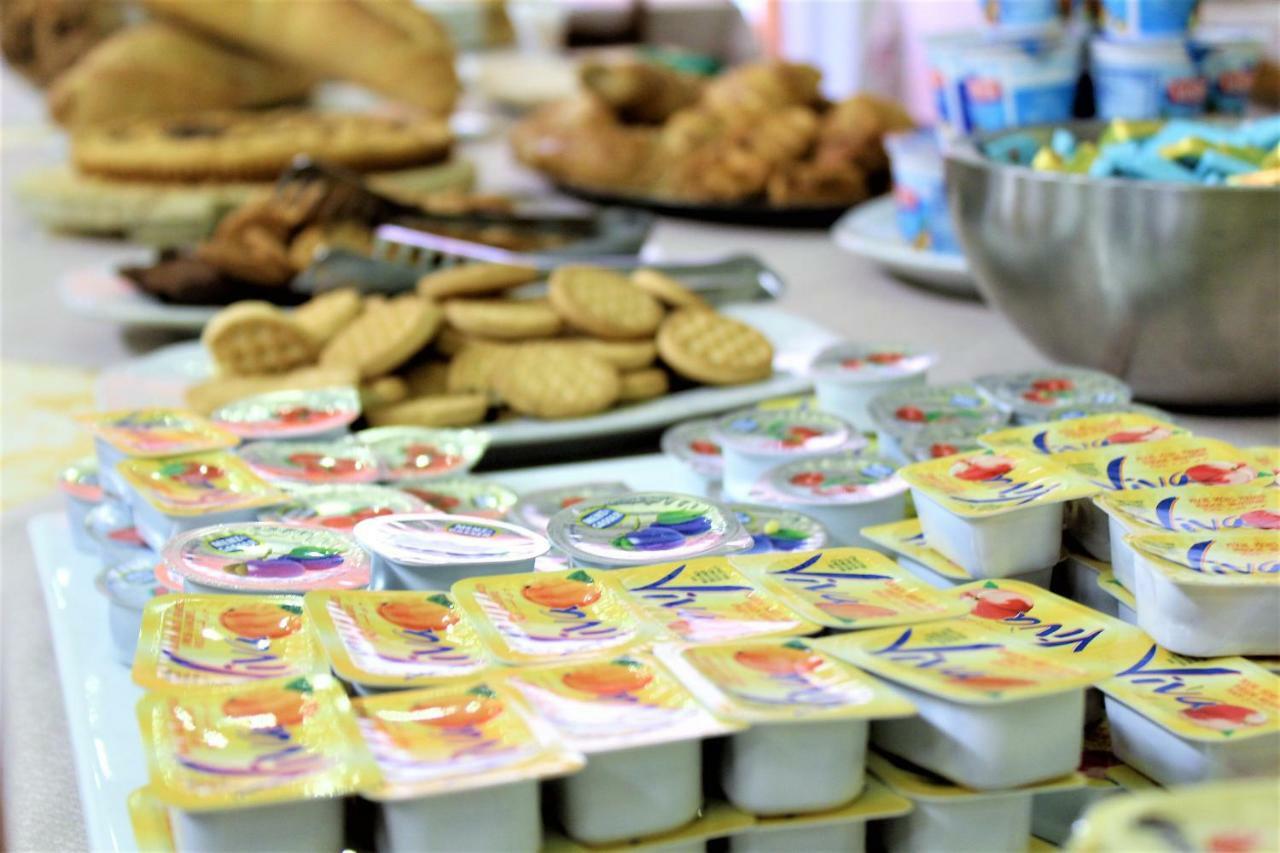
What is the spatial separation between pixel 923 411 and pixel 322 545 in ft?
1.22

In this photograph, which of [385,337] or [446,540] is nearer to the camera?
[446,540]

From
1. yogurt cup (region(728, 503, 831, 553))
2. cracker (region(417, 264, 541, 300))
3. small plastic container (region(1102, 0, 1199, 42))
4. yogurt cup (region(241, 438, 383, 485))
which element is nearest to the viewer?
yogurt cup (region(728, 503, 831, 553))

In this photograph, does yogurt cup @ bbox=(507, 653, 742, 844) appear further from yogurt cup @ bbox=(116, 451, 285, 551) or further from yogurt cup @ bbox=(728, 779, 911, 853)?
yogurt cup @ bbox=(116, 451, 285, 551)

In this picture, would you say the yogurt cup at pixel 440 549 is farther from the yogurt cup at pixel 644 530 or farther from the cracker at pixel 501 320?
the cracker at pixel 501 320

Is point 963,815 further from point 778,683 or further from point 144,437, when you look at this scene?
point 144,437

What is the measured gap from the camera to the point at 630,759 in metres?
0.44

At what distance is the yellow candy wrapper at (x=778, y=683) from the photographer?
17.7 inches

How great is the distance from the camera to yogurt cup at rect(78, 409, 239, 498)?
30.1 inches

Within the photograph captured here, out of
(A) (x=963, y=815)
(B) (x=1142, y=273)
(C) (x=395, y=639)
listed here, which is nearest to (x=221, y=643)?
(C) (x=395, y=639)

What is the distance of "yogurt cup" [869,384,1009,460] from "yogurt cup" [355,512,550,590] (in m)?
0.26

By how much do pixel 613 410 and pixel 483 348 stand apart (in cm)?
12

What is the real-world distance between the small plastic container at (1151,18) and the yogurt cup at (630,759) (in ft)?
3.42

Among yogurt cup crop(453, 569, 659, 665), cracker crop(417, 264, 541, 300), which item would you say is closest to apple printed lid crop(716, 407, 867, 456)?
yogurt cup crop(453, 569, 659, 665)

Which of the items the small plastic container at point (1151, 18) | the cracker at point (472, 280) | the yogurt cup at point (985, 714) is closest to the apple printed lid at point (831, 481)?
the yogurt cup at point (985, 714)
